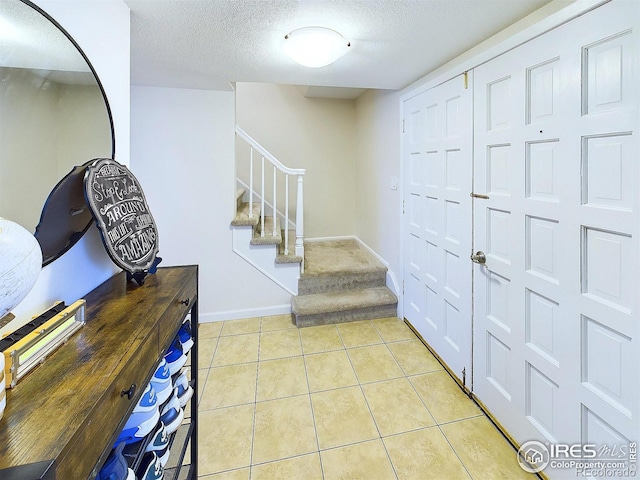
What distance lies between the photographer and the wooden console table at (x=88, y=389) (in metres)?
0.45

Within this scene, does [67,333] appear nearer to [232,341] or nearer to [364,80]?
[232,341]

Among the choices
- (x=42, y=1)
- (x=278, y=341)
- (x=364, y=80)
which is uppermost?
(x=364, y=80)

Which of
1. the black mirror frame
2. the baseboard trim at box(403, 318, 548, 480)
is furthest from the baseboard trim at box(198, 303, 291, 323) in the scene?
the black mirror frame

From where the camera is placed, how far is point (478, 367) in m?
1.82

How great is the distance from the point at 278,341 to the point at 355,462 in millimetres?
1238

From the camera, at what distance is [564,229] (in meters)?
1.25

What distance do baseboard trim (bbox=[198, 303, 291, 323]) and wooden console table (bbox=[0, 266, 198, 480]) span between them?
6.54 ft

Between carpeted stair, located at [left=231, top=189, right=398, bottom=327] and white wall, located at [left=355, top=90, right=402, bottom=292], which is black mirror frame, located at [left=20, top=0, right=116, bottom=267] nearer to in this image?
carpeted stair, located at [left=231, top=189, right=398, bottom=327]

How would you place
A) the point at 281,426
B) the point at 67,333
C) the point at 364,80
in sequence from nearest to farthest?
the point at 67,333 < the point at 281,426 < the point at 364,80

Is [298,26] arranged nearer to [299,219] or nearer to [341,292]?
[299,219]

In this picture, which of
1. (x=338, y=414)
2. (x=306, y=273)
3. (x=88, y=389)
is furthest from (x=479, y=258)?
(x=88, y=389)

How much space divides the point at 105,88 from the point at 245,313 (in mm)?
2241

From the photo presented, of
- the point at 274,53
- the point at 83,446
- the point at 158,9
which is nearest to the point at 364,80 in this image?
the point at 274,53

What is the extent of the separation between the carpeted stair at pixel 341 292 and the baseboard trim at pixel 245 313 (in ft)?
0.63
